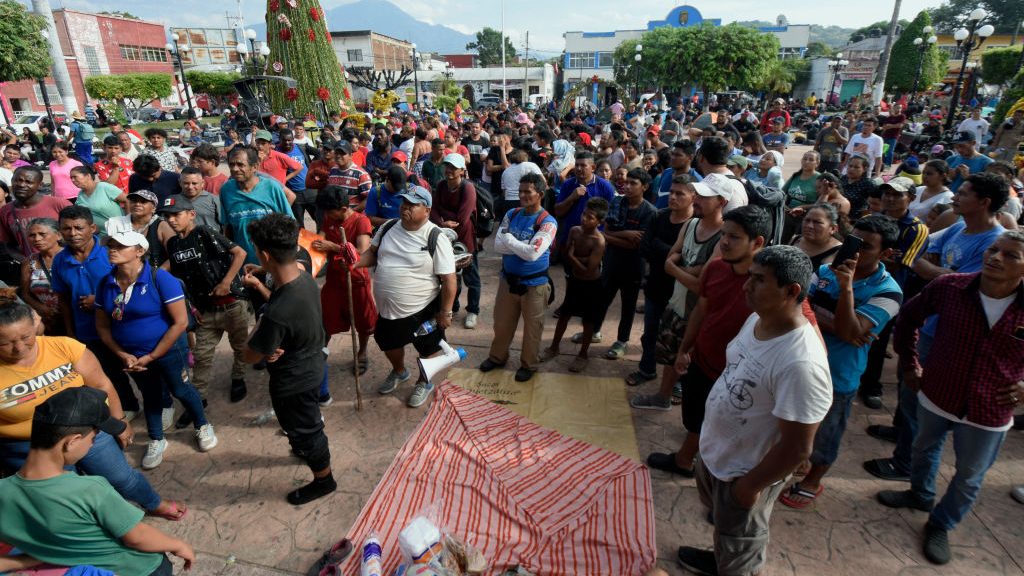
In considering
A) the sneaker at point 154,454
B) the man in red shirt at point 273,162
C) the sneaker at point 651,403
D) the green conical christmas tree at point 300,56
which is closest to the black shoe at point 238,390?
the sneaker at point 154,454

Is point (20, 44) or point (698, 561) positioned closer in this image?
point (698, 561)

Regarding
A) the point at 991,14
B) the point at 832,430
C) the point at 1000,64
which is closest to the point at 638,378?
the point at 832,430

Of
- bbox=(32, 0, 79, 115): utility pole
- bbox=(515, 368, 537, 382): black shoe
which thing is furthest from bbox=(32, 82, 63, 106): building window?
bbox=(515, 368, 537, 382): black shoe

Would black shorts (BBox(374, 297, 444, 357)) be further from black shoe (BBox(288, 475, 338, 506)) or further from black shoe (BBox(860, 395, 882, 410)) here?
black shoe (BBox(860, 395, 882, 410))

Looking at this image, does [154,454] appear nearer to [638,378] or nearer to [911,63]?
[638,378]

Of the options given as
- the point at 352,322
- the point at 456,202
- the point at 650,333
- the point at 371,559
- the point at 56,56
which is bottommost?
the point at 371,559

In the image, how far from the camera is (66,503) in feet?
6.18

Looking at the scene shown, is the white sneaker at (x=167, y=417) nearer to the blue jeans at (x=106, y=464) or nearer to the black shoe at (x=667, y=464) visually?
the blue jeans at (x=106, y=464)

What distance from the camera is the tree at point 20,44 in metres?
18.0

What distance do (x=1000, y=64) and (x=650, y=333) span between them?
3287 cm

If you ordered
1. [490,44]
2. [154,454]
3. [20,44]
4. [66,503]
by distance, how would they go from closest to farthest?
[66,503]
[154,454]
[20,44]
[490,44]

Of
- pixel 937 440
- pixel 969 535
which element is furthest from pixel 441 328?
pixel 969 535

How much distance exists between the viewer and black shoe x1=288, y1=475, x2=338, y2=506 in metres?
3.37

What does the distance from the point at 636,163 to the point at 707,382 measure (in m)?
5.50
